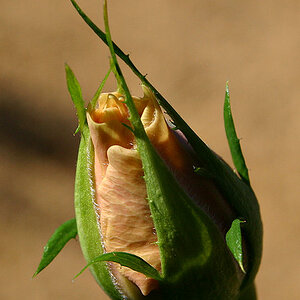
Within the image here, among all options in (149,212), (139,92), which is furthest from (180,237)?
(139,92)

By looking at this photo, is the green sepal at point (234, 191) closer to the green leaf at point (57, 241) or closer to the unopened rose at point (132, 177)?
the unopened rose at point (132, 177)

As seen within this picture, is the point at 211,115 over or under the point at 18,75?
under

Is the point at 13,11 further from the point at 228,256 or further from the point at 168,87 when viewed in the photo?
the point at 228,256

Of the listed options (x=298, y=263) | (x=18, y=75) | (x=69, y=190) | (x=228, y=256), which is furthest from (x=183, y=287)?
(x=18, y=75)

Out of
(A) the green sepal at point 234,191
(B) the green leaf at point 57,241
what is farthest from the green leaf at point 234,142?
(B) the green leaf at point 57,241

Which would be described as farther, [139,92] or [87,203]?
[139,92]

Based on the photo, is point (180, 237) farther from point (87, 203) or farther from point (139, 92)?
point (139, 92)
